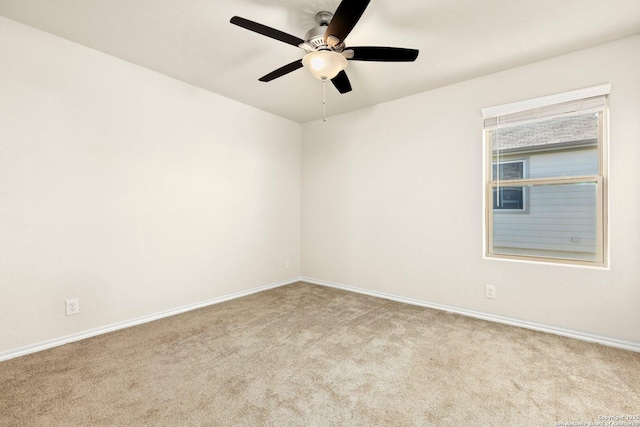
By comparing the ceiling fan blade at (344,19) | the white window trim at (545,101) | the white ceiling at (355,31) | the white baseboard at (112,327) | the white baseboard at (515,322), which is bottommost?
the white baseboard at (515,322)

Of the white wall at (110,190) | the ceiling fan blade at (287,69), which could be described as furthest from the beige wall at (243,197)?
the ceiling fan blade at (287,69)

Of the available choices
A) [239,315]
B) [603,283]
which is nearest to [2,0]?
[239,315]

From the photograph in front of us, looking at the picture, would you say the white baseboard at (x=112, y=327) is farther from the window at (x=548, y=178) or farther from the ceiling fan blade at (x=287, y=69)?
the window at (x=548, y=178)

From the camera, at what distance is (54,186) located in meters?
2.38

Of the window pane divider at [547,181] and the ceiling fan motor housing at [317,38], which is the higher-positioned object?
the ceiling fan motor housing at [317,38]

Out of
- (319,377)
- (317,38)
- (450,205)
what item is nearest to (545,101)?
(450,205)

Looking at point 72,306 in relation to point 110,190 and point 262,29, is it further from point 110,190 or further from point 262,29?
point 262,29

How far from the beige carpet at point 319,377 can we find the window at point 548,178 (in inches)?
33.3

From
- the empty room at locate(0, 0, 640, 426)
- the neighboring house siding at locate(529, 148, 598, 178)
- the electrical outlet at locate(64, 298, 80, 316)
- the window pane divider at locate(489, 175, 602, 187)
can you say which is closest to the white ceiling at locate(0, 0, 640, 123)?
the empty room at locate(0, 0, 640, 426)

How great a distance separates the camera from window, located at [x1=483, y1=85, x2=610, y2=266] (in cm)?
257

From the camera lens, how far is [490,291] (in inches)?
118

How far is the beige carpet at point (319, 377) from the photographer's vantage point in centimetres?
160

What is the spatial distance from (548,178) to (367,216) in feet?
6.38

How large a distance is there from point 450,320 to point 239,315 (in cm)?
Result: 217
